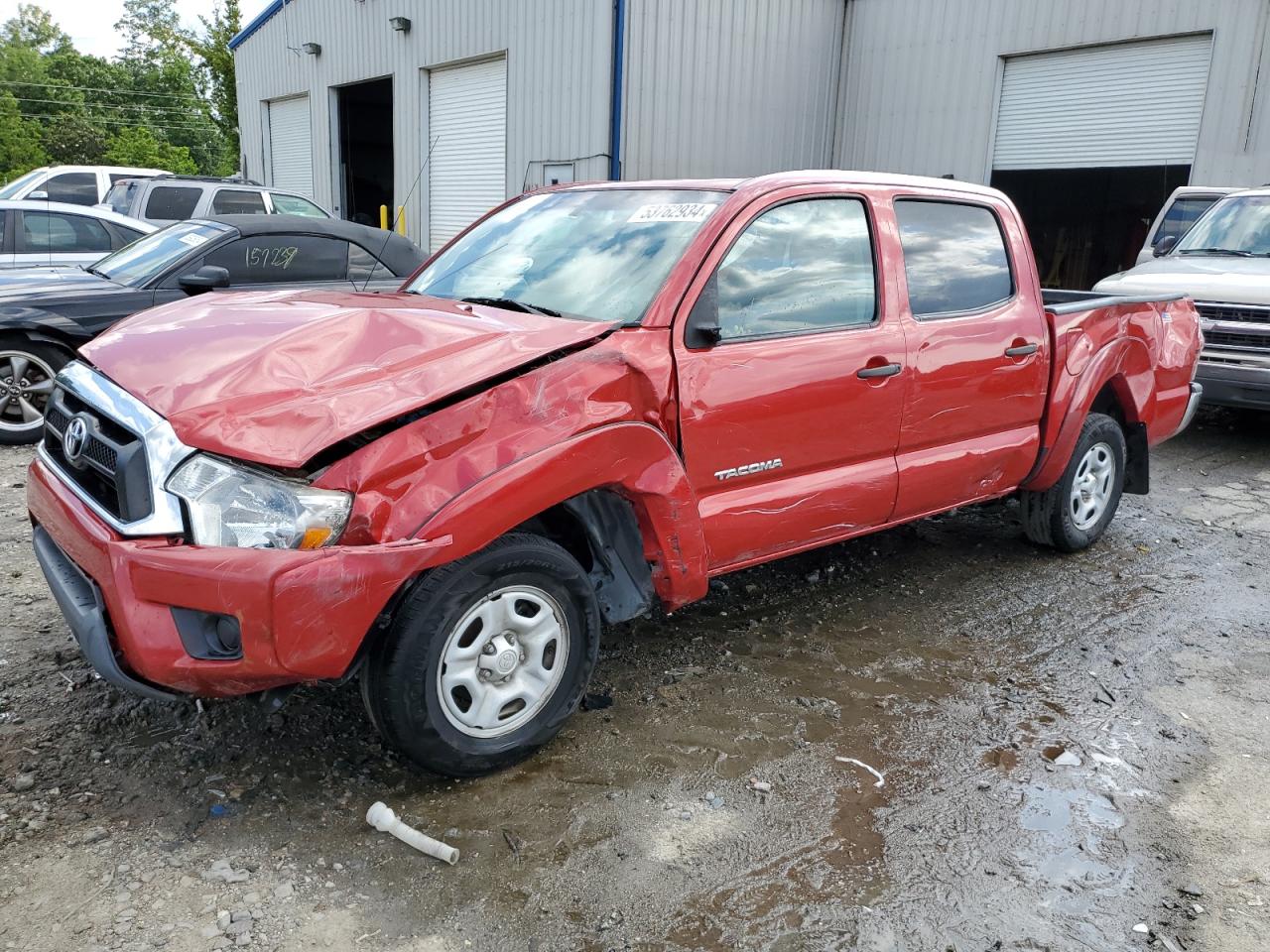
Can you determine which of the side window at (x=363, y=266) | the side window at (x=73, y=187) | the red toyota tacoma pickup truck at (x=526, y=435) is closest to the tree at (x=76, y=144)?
the side window at (x=73, y=187)

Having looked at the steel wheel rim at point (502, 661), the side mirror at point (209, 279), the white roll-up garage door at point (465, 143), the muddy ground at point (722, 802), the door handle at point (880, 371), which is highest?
the white roll-up garage door at point (465, 143)

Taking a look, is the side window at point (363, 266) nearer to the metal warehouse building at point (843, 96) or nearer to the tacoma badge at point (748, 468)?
the tacoma badge at point (748, 468)

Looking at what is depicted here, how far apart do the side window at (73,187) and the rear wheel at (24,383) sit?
8.99 m

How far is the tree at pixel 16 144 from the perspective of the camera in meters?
52.5

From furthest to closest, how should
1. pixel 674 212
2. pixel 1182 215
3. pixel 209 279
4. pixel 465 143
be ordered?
pixel 465 143 < pixel 1182 215 < pixel 209 279 < pixel 674 212

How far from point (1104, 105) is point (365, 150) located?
14829mm

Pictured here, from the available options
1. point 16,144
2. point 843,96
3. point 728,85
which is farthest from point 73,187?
point 16,144

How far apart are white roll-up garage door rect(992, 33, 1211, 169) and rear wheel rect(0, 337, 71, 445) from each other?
501 inches

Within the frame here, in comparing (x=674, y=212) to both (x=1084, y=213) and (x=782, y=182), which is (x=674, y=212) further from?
(x=1084, y=213)

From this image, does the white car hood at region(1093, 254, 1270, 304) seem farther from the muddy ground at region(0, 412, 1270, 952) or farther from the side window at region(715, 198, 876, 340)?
the side window at region(715, 198, 876, 340)

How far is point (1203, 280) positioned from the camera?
806 centimetres

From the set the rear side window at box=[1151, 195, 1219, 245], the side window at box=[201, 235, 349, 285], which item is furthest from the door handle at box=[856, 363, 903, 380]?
the rear side window at box=[1151, 195, 1219, 245]

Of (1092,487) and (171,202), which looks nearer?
(1092,487)

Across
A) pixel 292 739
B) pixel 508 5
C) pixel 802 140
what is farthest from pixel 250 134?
pixel 292 739
